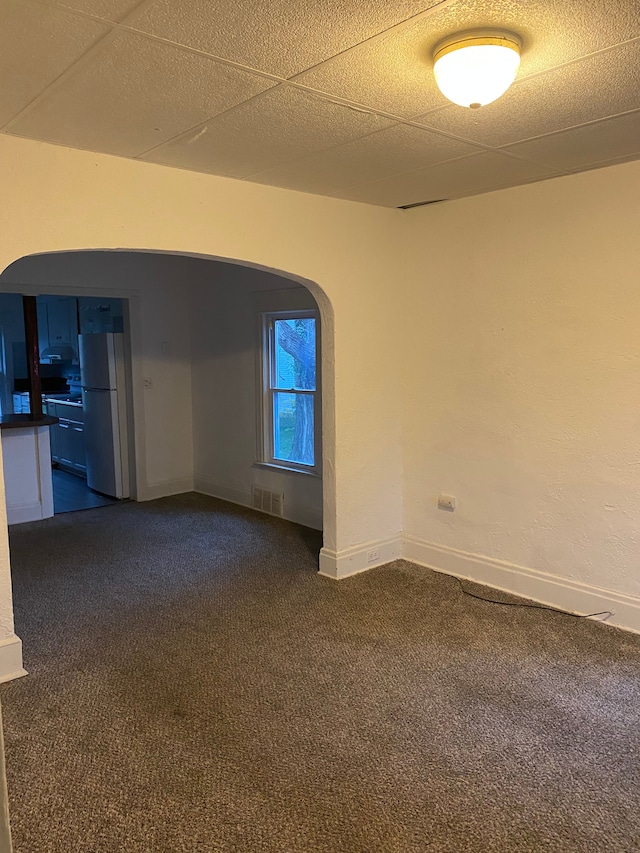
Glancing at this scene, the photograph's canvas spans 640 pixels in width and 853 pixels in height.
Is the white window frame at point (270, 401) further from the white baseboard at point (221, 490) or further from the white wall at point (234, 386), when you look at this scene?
the white baseboard at point (221, 490)

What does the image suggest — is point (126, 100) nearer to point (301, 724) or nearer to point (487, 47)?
point (487, 47)

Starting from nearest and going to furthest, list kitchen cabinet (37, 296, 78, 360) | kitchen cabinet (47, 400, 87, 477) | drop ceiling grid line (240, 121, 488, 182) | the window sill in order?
drop ceiling grid line (240, 121, 488, 182) → the window sill → kitchen cabinet (47, 400, 87, 477) → kitchen cabinet (37, 296, 78, 360)

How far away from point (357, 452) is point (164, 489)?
9.73 ft

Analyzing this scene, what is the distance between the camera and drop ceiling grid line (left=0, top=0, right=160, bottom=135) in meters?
1.68

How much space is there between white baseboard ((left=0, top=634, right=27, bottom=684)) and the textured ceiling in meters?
2.22

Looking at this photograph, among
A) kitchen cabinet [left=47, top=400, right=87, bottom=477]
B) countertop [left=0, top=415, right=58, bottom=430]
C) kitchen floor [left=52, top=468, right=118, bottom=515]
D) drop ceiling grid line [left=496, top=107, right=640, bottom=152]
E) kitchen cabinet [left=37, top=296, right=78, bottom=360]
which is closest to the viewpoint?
drop ceiling grid line [left=496, top=107, right=640, bottom=152]

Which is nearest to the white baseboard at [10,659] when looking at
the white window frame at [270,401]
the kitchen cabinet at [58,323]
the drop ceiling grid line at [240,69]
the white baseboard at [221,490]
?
the drop ceiling grid line at [240,69]

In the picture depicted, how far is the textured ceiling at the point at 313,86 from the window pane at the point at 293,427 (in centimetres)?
246

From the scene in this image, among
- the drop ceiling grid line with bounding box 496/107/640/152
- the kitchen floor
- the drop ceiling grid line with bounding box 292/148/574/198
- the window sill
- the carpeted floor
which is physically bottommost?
the carpeted floor

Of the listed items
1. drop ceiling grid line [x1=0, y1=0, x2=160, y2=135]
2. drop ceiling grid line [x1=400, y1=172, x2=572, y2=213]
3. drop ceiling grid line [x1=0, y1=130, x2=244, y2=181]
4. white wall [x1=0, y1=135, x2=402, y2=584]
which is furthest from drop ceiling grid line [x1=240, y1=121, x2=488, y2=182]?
drop ceiling grid line [x1=0, y1=0, x2=160, y2=135]

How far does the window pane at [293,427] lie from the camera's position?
5473 mm

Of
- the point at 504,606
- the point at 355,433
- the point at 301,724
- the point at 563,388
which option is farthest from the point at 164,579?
the point at 563,388

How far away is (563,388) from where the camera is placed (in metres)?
3.52

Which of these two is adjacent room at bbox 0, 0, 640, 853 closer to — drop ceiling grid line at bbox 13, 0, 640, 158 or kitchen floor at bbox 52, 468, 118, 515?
drop ceiling grid line at bbox 13, 0, 640, 158
